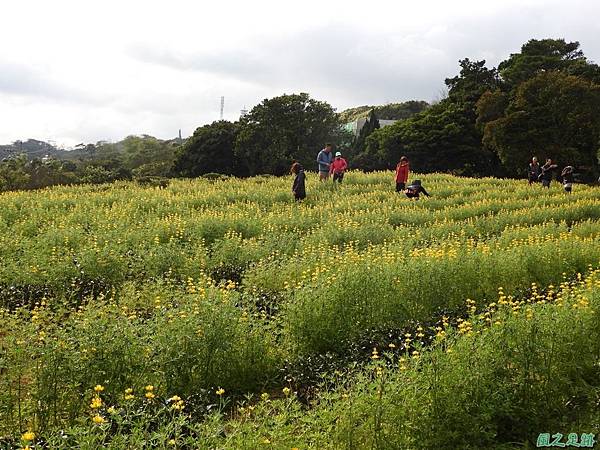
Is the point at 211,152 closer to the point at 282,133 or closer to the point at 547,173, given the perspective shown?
the point at 282,133

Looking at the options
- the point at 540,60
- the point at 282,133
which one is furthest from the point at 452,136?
the point at 282,133

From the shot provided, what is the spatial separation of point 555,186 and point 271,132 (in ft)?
75.0

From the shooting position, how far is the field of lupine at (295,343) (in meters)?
3.72

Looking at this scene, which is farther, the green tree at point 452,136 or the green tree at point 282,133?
the green tree at point 282,133

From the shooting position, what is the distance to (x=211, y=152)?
41.3 m

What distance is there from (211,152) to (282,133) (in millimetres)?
5870

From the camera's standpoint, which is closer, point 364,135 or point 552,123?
point 552,123

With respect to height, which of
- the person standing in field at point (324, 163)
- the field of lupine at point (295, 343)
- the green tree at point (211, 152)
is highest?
the green tree at point (211, 152)

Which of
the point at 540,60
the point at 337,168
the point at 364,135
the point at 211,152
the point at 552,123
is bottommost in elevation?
the point at 337,168

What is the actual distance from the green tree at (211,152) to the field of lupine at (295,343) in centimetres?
3012

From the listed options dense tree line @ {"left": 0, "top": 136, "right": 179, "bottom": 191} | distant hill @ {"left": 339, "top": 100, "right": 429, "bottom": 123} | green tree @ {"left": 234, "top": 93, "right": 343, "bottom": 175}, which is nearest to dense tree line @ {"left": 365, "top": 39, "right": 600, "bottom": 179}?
green tree @ {"left": 234, "top": 93, "right": 343, "bottom": 175}

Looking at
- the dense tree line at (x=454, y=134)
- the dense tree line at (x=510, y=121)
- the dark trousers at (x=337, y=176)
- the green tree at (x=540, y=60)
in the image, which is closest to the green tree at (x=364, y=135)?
the dense tree line at (x=454, y=134)

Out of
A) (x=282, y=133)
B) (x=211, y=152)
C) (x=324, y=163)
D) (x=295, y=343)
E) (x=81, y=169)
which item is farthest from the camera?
(x=81, y=169)

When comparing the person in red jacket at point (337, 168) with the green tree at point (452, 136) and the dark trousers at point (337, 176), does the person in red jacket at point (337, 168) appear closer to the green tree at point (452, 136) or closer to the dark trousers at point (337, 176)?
the dark trousers at point (337, 176)
